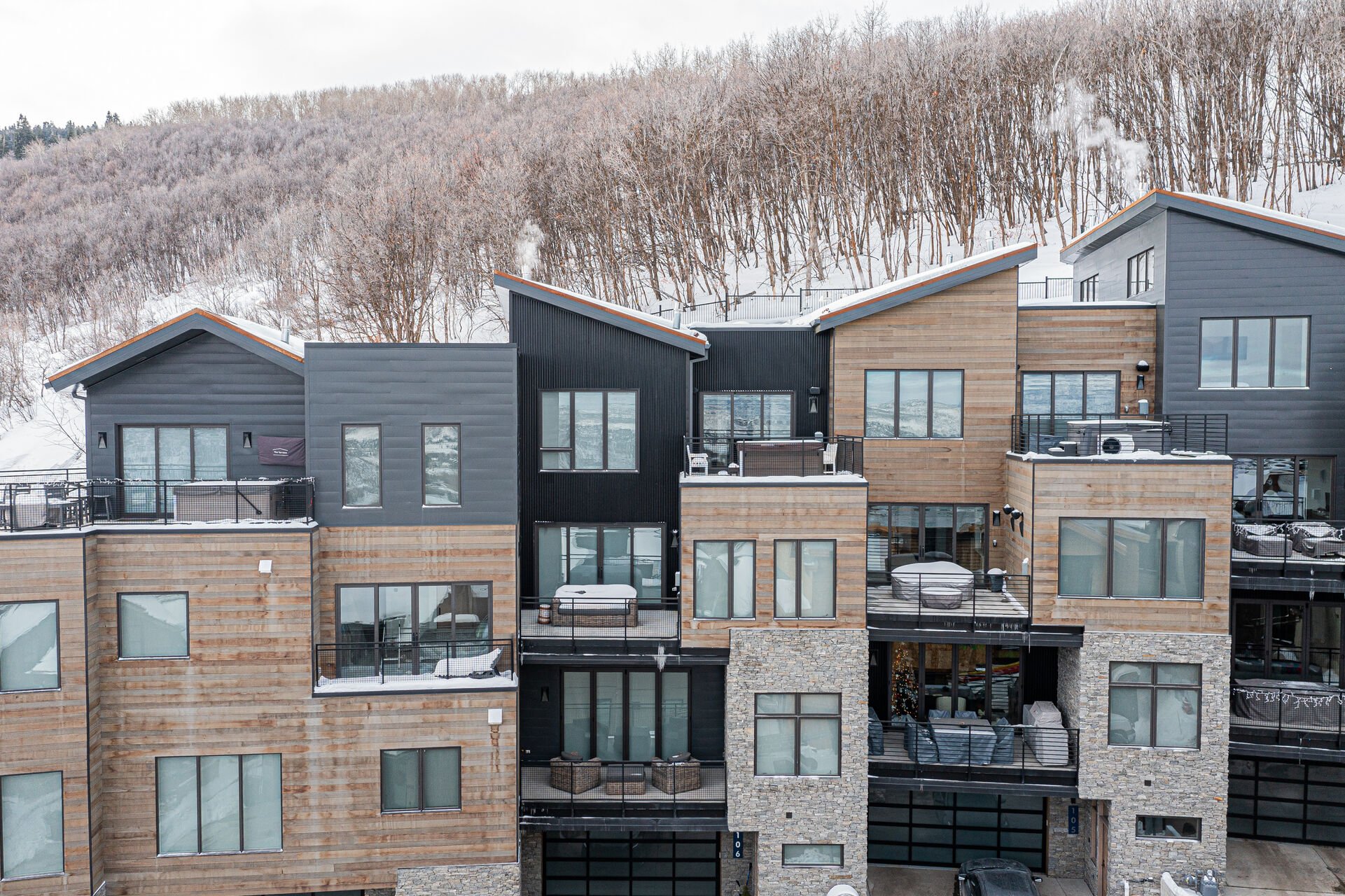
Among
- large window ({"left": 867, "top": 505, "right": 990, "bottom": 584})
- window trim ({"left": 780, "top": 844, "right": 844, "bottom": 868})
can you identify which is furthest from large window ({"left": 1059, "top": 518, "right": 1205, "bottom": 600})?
window trim ({"left": 780, "top": 844, "right": 844, "bottom": 868})

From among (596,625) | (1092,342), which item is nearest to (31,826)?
(596,625)

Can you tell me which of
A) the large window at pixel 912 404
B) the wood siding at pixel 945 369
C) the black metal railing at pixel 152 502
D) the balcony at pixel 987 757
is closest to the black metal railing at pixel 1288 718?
the balcony at pixel 987 757

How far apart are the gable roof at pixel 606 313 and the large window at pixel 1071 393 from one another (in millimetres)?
7202

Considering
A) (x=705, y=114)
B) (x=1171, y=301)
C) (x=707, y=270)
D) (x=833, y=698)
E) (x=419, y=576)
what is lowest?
(x=833, y=698)

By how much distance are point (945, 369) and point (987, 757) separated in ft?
24.8

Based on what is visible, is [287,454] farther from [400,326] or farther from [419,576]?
[400,326]

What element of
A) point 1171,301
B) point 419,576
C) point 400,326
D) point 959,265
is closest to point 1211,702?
point 1171,301

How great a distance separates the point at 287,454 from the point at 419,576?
358 centimetres

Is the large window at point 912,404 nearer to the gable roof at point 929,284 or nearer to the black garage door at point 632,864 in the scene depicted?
the gable roof at point 929,284

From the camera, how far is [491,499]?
542 inches

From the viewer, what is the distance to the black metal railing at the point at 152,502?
40.3 ft

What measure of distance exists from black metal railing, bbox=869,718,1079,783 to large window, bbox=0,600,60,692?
14.1 metres

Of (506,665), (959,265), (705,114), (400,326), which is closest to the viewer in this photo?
(506,665)

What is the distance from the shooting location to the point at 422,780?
13.3m
